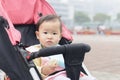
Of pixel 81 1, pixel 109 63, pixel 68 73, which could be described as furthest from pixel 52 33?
pixel 81 1

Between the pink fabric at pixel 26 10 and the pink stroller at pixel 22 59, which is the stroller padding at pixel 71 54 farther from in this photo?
the pink fabric at pixel 26 10

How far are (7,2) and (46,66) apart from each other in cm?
117

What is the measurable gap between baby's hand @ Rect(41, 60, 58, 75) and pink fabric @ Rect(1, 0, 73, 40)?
0.83m

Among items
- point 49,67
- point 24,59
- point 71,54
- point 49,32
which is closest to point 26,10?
point 49,32

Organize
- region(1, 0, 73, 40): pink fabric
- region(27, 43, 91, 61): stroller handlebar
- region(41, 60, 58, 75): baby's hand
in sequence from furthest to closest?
region(1, 0, 73, 40): pink fabric, region(41, 60, 58, 75): baby's hand, region(27, 43, 91, 61): stroller handlebar

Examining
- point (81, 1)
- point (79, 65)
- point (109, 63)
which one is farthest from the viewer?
point (81, 1)

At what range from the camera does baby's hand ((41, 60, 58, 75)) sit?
10.2 feet

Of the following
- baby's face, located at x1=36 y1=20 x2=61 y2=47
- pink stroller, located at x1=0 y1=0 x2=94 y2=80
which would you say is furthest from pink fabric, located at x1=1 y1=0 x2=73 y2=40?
pink stroller, located at x1=0 y1=0 x2=94 y2=80

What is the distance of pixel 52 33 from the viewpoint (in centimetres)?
323

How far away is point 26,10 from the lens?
4.10 m

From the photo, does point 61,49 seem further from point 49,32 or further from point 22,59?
point 49,32

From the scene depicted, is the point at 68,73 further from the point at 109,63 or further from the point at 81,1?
the point at 81,1

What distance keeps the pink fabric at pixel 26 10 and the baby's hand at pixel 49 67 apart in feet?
2.71

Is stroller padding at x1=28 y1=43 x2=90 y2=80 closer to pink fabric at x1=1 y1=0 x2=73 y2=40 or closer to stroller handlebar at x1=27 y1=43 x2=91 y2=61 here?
stroller handlebar at x1=27 y1=43 x2=91 y2=61
